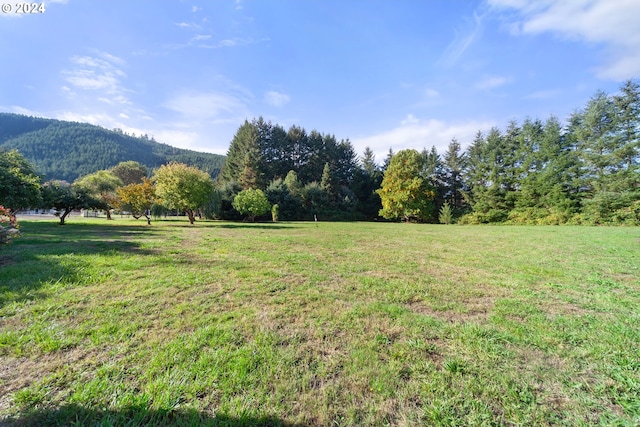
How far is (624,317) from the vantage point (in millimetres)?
3291

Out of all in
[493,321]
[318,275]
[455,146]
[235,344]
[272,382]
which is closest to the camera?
[272,382]

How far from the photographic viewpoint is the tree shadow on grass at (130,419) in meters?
1.61

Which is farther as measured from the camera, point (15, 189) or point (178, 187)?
point (178, 187)

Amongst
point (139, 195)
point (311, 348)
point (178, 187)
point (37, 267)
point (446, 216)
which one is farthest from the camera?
point (446, 216)

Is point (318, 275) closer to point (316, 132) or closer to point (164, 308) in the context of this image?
point (164, 308)

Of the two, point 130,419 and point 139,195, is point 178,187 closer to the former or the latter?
point 139,195

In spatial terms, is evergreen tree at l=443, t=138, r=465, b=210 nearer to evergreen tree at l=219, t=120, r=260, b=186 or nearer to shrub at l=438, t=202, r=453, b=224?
shrub at l=438, t=202, r=453, b=224

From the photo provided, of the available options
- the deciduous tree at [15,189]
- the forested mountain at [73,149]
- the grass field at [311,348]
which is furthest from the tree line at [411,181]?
the forested mountain at [73,149]

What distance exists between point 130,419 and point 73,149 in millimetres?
147438

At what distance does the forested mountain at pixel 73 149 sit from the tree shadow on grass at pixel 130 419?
8677 centimetres

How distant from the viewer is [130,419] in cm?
166

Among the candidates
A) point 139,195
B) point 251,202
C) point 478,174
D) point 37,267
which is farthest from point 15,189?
point 478,174

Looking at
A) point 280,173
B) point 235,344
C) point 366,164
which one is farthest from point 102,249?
point 366,164

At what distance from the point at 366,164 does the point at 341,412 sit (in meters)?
46.0
